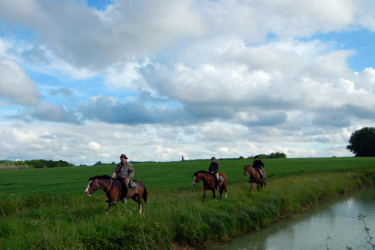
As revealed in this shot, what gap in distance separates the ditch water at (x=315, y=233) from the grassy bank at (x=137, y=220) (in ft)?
2.24

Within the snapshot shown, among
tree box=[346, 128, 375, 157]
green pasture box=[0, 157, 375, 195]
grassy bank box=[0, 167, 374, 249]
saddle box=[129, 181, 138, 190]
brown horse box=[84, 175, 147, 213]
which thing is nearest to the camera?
grassy bank box=[0, 167, 374, 249]

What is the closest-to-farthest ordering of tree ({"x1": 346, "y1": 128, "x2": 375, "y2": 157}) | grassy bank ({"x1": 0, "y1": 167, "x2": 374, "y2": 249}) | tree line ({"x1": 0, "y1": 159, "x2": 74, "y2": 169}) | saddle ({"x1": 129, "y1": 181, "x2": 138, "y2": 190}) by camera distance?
grassy bank ({"x1": 0, "y1": 167, "x2": 374, "y2": 249}) < saddle ({"x1": 129, "y1": 181, "x2": 138, "y2": 190}) < tree line ({"x1": 0, "y1": 159, "x2": 74, "y2": 169}) < tree ({"x1": 346, "y1": 128, "x2": 375, "y2": 157})

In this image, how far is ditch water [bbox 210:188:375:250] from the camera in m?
12.9

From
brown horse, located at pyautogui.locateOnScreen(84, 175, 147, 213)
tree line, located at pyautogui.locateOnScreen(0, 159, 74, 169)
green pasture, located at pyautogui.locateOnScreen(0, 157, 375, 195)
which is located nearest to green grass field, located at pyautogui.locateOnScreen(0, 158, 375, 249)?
brown horse, located at pyautogui.locateOnScreen(84, 175, 147, 213)

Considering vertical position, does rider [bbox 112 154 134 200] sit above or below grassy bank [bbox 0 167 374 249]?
above

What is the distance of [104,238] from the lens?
991cm

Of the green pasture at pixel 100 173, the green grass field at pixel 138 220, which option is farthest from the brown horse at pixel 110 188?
the green pasture at pixel 100 173

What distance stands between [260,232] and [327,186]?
1437 cm

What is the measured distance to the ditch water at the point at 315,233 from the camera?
12867mm

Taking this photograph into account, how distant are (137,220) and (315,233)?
7892mm

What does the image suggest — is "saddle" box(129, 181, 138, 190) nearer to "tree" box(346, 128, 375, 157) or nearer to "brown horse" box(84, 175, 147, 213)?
"brown horse" box(84, 175, 147, 213)

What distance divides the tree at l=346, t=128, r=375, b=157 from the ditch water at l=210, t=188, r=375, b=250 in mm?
95732

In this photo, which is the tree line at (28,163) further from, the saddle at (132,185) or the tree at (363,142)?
the tree at (363,142)

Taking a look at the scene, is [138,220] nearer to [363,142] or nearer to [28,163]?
[28,163]
